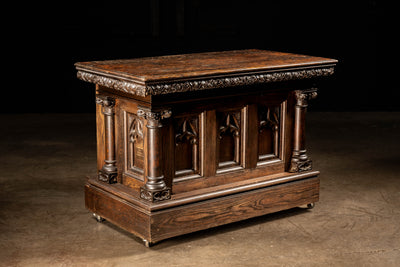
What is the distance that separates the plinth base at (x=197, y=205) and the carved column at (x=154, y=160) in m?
0.06

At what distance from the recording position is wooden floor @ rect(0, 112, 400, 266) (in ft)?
14.2

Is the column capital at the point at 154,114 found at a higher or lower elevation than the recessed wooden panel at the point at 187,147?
higher

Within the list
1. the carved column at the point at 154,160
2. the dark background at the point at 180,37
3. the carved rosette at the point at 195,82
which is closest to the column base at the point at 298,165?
the carved rosette at the point at 195,82

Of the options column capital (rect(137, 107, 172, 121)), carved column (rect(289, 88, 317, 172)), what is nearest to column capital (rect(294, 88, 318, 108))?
carved column (rect(289, 88, 317, 172))

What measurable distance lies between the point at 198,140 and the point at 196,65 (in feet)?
1.55

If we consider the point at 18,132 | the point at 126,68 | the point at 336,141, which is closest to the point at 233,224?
the point at 126,68

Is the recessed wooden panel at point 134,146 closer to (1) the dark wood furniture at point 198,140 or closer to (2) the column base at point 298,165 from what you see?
(1) the dark wood furniture at point 198,140

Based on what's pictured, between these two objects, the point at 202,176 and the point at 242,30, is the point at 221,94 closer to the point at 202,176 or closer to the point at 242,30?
the point at 202,176

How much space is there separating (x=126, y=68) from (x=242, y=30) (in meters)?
3.98

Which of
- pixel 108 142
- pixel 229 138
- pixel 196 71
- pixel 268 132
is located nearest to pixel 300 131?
pixel 268 132

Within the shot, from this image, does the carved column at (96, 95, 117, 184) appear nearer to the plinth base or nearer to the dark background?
the plinth base

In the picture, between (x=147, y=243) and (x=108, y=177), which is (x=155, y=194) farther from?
(x=108, y=177)

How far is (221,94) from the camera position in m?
4.62

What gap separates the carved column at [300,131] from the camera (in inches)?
195
